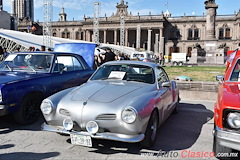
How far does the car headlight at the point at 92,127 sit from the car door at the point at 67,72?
2605 millimetres

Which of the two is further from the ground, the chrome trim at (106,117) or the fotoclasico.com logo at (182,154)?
the chrome trim at (106,117)

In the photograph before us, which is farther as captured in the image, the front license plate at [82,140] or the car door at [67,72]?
the car door at [67,72]

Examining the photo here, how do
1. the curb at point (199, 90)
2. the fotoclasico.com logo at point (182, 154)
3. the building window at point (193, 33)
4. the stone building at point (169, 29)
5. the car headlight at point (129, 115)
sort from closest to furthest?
the car headlight at point (129, 115) < the fotoclasico.com logo at point (182, 154) < the curb at point (199, 90) < the stone building at point (169, 29) < the building window at point (193, 33)

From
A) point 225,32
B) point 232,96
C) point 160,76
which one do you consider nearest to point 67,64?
point 160,76

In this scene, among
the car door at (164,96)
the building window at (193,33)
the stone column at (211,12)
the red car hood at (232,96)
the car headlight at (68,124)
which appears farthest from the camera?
the building window at (193,33)

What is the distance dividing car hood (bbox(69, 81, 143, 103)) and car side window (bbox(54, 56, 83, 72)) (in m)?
1.77

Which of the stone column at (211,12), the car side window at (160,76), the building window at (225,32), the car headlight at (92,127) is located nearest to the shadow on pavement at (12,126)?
the car headlight at (92,127)

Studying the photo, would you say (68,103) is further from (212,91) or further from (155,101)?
(212,91)

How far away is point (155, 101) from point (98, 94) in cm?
102

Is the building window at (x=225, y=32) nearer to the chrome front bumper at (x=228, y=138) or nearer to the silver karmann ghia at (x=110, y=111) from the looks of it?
the silver karmann ghia at (x=110, y=111)

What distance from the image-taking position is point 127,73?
16.6 ft

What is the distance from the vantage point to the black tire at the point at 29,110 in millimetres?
4898

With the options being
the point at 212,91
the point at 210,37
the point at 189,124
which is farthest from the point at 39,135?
the point at 210,37

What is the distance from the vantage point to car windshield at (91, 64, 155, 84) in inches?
193
